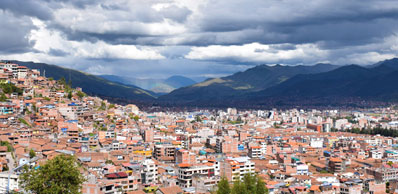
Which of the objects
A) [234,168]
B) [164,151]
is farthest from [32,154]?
[234,168]

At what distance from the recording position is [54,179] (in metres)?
19.7

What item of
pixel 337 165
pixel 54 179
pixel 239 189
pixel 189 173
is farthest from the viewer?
pixel 337 165

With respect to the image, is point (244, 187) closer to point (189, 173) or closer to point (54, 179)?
point (189, 173)

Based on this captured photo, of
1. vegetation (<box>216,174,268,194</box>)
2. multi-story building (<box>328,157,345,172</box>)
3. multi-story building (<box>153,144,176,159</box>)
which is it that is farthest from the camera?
multi-story building (<box>153,144,176,159</box>)

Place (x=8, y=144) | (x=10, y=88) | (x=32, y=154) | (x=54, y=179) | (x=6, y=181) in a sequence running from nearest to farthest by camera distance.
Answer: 1. (x=54, y=179)
2. (x=6, y=181)
3. (x=32, y=154)
4. (x=8, y=144)
5. (x=10, y=88)

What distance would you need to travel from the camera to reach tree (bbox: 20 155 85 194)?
760 inches

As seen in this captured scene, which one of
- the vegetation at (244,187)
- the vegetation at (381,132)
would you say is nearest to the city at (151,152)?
the vegetation at (244,187)

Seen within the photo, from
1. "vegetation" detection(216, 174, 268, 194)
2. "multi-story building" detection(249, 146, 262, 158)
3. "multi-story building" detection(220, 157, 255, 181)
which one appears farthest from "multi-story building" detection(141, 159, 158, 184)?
"multi-story building" detection(249, 146, 262, 158)

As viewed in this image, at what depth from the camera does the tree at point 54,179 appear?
1930 centimetres

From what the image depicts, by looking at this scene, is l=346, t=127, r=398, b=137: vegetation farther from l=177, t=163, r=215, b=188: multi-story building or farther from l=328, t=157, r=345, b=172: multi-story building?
l=177, t=163, r=215, b=188: multi-story building

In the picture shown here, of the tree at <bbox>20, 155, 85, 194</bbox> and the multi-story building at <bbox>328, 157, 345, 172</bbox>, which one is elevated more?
the tree at <bbox>20, 155, 85, 194</bbox>

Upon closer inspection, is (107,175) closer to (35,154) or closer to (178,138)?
(35,154)

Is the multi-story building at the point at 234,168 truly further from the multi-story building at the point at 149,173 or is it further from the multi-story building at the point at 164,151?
the multi-story building at the point at 164,151

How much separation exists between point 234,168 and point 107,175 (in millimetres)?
9767
